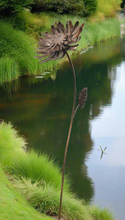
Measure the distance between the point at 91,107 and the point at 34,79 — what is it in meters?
3.24

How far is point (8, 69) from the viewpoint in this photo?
10.5 m

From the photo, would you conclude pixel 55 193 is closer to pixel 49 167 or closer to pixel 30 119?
pixel 49 167

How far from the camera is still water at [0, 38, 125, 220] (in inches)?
194

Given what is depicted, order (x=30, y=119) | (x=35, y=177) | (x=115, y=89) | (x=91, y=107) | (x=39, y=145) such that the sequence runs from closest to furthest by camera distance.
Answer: (x=35, y=177) → (x=39, y=145) → (x=30, y=119) → (x=91, y=107) → (x=115, y=89)

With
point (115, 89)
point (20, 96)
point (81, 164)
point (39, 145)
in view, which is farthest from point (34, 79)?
point (81, 164)

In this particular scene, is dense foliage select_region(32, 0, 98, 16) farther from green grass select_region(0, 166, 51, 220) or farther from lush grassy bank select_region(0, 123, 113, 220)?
green grass select_region(0, 166, 51, 220)

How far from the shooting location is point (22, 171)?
3822mm

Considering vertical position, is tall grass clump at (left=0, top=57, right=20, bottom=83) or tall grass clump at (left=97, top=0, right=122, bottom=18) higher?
tall grass clump at (left=97, top=0, right=122, bottom=18)

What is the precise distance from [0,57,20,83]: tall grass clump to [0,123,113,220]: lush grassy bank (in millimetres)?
6432

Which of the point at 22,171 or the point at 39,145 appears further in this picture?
the point at 39,145

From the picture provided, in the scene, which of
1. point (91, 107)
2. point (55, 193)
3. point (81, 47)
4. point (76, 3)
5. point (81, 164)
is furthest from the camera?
point (76, 3)

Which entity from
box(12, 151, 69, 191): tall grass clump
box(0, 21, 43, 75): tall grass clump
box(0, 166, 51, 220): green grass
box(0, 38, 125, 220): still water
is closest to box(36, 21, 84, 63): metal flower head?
box(0, 166, 51, 220): green grass

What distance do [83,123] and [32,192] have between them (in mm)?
4326

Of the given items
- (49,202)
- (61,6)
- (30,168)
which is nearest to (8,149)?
(30,168)
